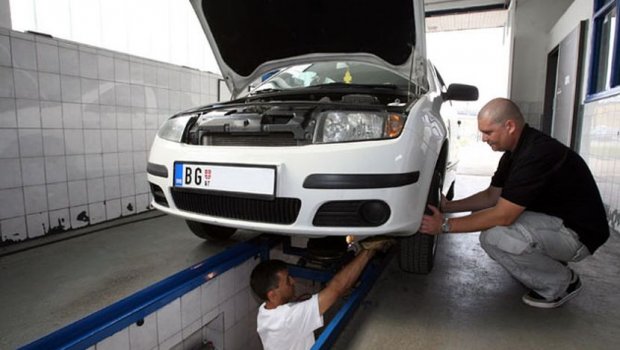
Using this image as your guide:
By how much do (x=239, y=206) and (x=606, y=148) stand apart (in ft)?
11.2

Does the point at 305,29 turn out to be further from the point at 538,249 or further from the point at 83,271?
the point at 83,271

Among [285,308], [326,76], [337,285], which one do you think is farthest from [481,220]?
[326,76]

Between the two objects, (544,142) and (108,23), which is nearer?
(544,142)

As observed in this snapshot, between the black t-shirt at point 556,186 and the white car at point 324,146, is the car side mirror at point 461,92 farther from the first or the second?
the black t-shirt at point 556,186

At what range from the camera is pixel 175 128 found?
1688mm

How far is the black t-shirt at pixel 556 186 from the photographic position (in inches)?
60.1

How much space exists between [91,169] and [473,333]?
2.82 metres

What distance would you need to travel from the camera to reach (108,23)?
3.08 metres

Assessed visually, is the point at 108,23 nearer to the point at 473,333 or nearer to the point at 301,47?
the point at 301,47

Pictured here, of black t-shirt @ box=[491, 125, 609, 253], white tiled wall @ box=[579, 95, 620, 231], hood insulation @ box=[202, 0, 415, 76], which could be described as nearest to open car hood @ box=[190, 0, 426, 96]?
hood insulation @ box=[202, 0, 415, 76]

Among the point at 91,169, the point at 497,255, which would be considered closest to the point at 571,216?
the point at 497,255

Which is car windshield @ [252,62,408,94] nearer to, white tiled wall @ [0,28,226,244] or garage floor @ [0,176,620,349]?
garage floor @ [0,176,620,349]

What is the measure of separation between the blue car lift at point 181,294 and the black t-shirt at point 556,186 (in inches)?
31.0

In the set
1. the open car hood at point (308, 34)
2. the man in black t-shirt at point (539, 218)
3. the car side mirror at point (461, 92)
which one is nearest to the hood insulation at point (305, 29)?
the open car hood at point (308, 34)
